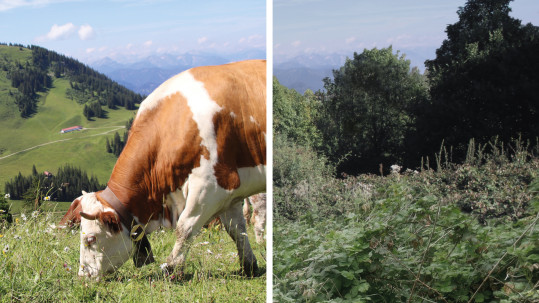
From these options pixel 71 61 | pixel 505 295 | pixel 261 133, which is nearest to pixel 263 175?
pixel 261 133

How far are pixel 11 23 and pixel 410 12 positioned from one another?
6.71 meters

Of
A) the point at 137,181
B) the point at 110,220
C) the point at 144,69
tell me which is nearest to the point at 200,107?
the point at 137,181

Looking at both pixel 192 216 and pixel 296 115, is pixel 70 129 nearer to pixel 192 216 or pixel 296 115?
pixel 192 216

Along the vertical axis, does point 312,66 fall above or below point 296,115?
above

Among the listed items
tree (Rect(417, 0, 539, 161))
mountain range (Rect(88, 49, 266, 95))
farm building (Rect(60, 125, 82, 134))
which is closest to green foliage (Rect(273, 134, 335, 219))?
tree (Rect(417, 0, 539, 161))

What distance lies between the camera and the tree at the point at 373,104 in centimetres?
269

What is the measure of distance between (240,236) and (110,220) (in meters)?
1.00

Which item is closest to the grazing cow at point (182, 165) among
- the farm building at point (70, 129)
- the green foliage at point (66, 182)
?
the green foliage at point (66, 182)

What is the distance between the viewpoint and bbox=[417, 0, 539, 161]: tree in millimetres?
2531

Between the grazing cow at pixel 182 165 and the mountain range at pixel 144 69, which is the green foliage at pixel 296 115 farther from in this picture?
the mountain range at pixel 144 69

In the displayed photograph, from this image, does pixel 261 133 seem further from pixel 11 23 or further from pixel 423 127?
pixel 11 23

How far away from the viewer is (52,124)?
17375mm

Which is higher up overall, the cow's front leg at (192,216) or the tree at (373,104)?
the tree at (373,104)

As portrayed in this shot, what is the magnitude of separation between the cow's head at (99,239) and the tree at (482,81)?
2.22m
